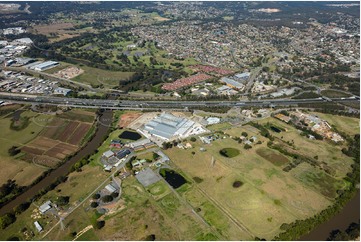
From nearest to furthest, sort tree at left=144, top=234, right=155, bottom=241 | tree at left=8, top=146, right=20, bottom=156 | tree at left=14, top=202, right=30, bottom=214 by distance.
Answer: tree at left=144, top=234, right=155, bottom=241, tree at left=14, top=202, right=30, bottom=214, tree at left=8, top=146, right=20, bottom=156

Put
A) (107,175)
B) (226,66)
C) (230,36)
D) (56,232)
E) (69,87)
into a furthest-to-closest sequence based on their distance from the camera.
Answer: (230,36) → (226,66) → (69,87) → (107,175) → (56,232)

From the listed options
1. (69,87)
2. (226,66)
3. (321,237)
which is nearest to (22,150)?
(69,87)

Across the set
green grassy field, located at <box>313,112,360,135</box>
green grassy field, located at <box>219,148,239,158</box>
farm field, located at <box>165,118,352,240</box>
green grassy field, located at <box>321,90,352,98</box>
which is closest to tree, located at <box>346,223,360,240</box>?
farm field, located at <box>165,118,352,240</box>

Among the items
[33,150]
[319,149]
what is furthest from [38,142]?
[319,149]

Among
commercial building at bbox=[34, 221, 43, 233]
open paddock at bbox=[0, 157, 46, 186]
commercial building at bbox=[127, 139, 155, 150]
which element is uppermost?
commercial building at bbox=[34, 221, 43, 233]

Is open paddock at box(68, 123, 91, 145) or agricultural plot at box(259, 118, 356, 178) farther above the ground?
agricultural plot at box(259, 118, 356, 178)

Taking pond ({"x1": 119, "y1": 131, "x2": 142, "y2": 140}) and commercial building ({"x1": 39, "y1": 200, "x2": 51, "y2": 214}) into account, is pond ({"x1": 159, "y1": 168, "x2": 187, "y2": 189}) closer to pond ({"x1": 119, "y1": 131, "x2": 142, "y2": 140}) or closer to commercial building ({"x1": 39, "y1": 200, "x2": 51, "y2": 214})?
pond ({"x1": 119, "y1": 131, "x2": 142, "y2": 140})

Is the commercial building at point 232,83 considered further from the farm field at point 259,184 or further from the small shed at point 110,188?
the small shed at point 110,188

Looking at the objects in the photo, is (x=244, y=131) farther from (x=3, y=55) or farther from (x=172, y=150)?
(x=3, y=55)
